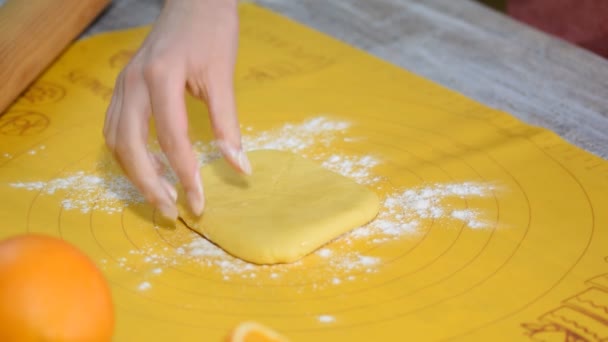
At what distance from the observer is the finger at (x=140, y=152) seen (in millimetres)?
901

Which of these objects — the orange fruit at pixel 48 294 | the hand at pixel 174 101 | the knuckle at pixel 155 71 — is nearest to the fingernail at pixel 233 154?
the hand at pixel 174 101

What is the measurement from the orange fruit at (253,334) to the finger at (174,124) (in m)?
0.16

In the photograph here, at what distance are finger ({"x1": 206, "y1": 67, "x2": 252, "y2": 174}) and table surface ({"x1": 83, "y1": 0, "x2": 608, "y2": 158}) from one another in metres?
0.55

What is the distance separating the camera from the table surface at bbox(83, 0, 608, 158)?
1.30m

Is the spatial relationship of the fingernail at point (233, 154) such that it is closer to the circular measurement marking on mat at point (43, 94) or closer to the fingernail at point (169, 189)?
the fingernail at point (169, 189)

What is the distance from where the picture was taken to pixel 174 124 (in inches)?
35.1

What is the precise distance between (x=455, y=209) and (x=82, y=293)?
51 cm

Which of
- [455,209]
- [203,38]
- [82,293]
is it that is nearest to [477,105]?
[455,209]

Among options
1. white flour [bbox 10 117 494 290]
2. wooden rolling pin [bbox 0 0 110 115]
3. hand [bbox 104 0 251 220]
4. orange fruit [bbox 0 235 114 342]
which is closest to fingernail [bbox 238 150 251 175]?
hand [bbox 104 0 251 220]

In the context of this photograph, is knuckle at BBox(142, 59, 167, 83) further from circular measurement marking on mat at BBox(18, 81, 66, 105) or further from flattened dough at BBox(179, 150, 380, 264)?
circular measurement marking on mat at BBox(18, 81, 66, 105)

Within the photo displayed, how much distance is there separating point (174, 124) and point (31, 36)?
0.56m

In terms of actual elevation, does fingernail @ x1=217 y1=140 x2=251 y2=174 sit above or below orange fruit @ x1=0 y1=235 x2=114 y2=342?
above

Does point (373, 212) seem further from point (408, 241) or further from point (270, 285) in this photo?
point (270, 285)

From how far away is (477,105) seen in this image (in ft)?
4.27
